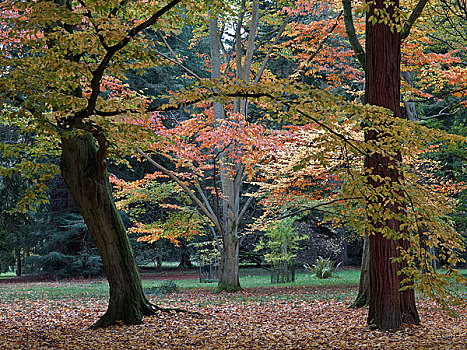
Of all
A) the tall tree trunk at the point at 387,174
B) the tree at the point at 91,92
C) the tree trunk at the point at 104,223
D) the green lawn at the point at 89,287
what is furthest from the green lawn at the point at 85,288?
the tall tree trunk at the point at 387,174

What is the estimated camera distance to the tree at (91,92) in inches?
183

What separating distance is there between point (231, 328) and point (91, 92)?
14.0ft

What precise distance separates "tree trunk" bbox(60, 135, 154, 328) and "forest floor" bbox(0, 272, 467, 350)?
0.36 metres

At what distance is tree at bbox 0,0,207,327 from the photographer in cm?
466

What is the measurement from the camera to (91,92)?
255 inches

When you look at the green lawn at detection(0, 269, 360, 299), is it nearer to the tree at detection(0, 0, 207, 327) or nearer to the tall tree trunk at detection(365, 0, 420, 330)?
the tree at detection(0, 0, 207, 327)

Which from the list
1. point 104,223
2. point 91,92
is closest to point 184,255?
point 104,223

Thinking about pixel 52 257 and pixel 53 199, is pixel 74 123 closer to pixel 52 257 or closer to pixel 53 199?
pixel 52 257

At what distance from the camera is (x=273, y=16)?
13430 millimetres

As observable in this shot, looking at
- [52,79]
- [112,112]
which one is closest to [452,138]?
[112,112]

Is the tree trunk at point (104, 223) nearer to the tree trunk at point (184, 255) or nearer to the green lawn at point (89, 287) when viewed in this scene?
the green lawn at point (89, 287)

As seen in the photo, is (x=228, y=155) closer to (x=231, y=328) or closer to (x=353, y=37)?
(x=353, y=37)

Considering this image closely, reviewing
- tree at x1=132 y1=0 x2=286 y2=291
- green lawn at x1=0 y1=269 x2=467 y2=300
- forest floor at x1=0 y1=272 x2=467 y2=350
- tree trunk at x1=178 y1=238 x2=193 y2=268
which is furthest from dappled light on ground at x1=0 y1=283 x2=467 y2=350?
tree trunk at x1=178 y1=238 x2=193 y2=268

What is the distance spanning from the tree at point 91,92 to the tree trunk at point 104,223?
2 centimetres
